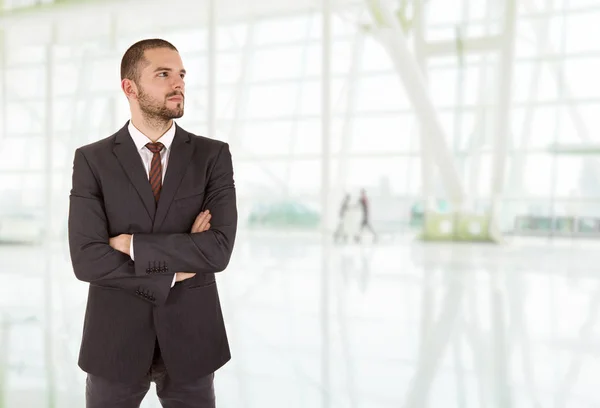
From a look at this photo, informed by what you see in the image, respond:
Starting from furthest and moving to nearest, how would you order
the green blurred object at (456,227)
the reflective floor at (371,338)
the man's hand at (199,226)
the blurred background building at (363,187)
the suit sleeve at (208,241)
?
1. the green blurred object at (456,227)
2. the blurred background building at (363,187)
3. the reflective floor at (371,338)
4. the man's hand at (199,226)
5. the suit sleeve at (208,241)

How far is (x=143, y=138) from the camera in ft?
5.61

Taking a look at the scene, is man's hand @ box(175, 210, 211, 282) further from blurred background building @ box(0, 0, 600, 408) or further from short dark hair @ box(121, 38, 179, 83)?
blurred background building @ box(0, 0, 600, 408)

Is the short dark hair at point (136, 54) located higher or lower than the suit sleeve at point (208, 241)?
higher

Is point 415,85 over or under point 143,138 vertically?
over

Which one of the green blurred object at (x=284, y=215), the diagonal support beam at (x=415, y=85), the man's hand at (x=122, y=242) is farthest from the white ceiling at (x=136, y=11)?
the man's hand at (x=122, y=242)

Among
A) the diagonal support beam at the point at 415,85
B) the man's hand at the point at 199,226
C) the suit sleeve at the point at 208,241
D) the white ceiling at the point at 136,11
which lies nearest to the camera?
the suit sleeve at the point at 208,241

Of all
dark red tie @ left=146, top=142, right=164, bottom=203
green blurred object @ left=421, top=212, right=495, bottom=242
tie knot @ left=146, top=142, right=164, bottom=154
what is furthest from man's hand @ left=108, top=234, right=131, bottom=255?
green blurred object @ left=421, top=212, right=495, bottom=242

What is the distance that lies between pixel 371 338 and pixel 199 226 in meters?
3.96

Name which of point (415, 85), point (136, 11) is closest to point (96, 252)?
point (415, 85)

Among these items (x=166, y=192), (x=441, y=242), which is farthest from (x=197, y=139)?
(x=441, y=242)

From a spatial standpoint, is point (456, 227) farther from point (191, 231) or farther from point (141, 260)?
point (141, 260)

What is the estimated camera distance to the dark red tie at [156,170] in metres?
1.67

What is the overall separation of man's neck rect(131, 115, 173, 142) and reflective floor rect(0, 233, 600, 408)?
226 centimetres

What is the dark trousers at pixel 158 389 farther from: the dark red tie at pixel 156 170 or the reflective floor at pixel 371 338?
the reflective floor at pixel 371 338
